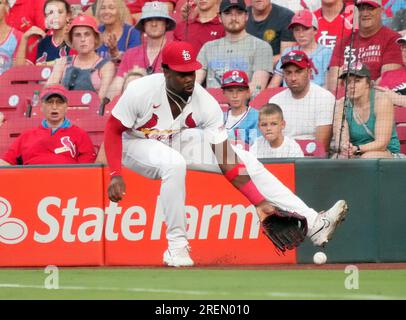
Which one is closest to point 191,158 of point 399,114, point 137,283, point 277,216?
point 277,216

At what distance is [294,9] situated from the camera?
1330 centimetres

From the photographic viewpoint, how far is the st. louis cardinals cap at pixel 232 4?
1283cm

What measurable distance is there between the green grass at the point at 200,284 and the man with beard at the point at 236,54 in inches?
121

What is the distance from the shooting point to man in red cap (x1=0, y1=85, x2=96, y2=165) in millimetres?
12008

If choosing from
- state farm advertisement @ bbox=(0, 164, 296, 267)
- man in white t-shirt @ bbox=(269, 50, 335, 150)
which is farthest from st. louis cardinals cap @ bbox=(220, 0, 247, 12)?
state farm advertisement @ bbox=(0, 164, 296, 267)

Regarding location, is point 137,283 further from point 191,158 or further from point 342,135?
point 342,135

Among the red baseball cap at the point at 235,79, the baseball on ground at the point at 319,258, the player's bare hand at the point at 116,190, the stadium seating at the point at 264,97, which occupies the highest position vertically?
the red baseball cap at the point at 235,79

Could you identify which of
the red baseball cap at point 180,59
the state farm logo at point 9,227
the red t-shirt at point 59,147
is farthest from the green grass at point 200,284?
the red baseball cap at point 180,59

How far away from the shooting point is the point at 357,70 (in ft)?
38.2

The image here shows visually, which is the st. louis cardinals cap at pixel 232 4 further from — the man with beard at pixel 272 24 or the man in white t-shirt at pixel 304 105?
the man in white t-shirt at pixel 304 105

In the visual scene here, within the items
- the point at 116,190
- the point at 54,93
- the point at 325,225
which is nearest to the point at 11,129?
the point at 54,93

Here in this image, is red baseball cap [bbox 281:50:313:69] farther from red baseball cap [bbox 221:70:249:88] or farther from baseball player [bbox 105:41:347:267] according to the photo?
baseball player [bbox 105:41:347:267]

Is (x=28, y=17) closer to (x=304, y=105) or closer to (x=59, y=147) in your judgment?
(x=59, y=147)

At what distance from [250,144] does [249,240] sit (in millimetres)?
1146
